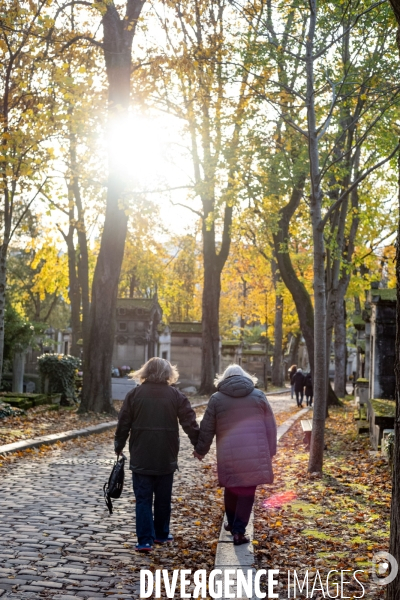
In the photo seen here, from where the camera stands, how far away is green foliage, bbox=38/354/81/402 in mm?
22539

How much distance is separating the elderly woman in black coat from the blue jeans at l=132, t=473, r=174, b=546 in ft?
1.64

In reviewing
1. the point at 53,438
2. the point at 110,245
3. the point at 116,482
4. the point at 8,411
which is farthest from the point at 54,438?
the point at 116,482

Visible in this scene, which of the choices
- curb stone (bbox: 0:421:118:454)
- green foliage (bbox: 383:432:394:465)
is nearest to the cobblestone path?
curb stone (bbox: 0:421:118:454)

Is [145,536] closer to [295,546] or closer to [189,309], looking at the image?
[295,546]

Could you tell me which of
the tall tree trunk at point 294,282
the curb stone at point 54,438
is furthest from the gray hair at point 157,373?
the tall tree trunk at point 294,282

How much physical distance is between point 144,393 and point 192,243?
32.8 metres

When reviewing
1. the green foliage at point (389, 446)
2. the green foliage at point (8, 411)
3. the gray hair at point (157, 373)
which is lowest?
the green foliage at point (8, 411)

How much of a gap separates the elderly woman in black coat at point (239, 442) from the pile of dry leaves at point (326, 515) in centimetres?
45

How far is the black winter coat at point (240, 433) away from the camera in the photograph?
267 inches

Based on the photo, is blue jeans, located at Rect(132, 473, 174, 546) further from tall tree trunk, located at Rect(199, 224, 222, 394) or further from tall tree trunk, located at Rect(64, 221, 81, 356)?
tall tree trunk, located at Rect(64, 221, 81, 356)

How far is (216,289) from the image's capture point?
31.0 meters

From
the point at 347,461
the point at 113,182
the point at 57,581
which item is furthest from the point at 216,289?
the point at 57,581

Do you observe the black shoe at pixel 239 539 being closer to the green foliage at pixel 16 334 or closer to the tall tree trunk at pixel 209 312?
the green foliage at pixel 16 334

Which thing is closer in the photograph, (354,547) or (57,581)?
(57,581)
